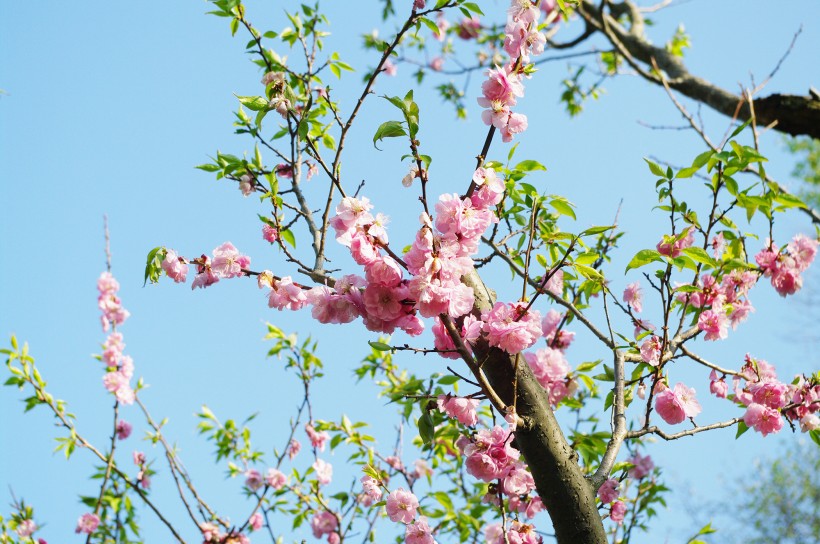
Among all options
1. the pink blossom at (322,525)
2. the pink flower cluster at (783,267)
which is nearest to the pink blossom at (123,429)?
the pink blossom at (322,525)

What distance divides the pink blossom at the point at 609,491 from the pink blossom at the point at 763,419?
480 mm

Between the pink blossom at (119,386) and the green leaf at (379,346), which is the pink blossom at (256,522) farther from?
the green leaf at (379,346)

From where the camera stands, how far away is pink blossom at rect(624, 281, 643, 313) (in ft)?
8.57

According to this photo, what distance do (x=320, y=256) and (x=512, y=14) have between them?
833 millimetres

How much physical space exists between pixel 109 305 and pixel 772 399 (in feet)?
13.1

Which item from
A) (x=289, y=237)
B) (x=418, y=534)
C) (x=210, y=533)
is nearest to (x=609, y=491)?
(x=418, y=534)

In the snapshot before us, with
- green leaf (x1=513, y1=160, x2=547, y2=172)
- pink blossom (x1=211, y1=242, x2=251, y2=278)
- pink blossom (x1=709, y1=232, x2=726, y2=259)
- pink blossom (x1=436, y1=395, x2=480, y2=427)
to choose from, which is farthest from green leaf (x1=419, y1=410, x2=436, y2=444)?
pink blossom (x1=709, y1=232, x2=726, y2=259)

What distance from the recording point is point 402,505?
6.13 ft

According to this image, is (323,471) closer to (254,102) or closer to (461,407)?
(461,407)

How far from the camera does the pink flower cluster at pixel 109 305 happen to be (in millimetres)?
4387

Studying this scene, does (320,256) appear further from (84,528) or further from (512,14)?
(84,528)

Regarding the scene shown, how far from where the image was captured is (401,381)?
3.84 m

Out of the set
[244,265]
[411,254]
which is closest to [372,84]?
[244,265]

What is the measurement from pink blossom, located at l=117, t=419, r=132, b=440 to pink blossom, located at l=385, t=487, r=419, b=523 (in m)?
3.32
